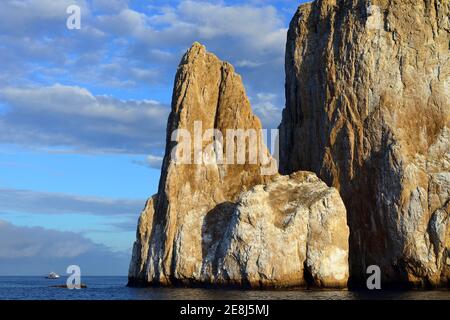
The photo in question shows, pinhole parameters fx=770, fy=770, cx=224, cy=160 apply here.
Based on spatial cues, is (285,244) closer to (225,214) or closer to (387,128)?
(225,214)

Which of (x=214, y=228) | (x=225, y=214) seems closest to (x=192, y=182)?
(x=225, y=214)

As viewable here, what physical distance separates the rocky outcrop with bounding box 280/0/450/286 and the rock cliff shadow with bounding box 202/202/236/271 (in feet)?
44.5

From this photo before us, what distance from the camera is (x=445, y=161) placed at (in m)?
78.1

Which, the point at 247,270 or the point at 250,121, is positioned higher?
the point at 250,121

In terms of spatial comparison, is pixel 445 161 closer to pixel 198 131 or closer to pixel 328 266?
pixel 328 266

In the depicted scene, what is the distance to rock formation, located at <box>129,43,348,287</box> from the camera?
71688mm

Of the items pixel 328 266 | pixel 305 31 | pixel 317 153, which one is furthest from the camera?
pixel 305 31

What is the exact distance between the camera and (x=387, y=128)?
81.8 metres

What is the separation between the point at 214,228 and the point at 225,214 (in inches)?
85.4

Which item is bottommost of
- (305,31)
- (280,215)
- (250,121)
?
(280,215)

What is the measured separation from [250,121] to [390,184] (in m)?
17.9

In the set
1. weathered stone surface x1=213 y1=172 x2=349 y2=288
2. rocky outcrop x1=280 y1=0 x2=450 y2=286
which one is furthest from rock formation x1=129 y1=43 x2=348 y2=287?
rocky outcrop x1=280 y1=0 x2=450 y2=286

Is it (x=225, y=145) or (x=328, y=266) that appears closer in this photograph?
(x=328, y=266)
